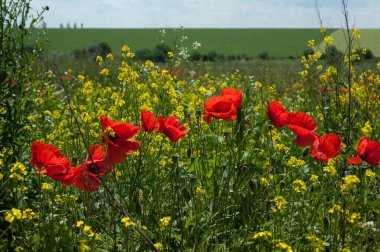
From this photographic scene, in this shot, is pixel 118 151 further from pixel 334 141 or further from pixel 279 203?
pixel 334 141

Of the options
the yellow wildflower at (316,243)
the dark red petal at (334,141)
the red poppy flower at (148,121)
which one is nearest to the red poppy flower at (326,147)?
the dark red petal at (334,141)

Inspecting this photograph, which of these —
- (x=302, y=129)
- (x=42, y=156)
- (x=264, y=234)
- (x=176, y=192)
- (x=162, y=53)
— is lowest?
(x=176, y=192)

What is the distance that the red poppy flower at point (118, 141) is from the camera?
2312 millimetres

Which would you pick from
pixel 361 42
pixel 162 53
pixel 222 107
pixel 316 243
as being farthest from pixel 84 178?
pixel 361 42

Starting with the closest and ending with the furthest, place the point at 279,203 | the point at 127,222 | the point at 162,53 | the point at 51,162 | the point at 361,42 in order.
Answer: the point at 127,222, the point at 279,203, the point at 51,162, the point at 162,53, the point at 361,42

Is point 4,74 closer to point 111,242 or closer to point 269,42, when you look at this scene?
point 111,242

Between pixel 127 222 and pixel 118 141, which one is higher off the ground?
pixel 118 141

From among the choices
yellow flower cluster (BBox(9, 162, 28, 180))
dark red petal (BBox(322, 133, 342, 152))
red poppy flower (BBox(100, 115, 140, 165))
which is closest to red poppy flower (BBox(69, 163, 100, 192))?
red poppy flower (BBox(100, 115, 140, 165))

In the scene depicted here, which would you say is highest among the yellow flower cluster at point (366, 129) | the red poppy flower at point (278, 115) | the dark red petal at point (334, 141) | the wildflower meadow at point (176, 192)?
the red poppy flower at point (278, 115)

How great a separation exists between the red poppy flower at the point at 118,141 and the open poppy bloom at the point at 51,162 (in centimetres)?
19

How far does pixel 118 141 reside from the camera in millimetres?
2346

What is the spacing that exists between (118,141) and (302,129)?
86 cm

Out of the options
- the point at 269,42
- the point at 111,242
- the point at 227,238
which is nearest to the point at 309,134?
the point at 227,238

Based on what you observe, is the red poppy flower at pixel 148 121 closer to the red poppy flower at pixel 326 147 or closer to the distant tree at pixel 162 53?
the red poppy flower at pixel 326 147
